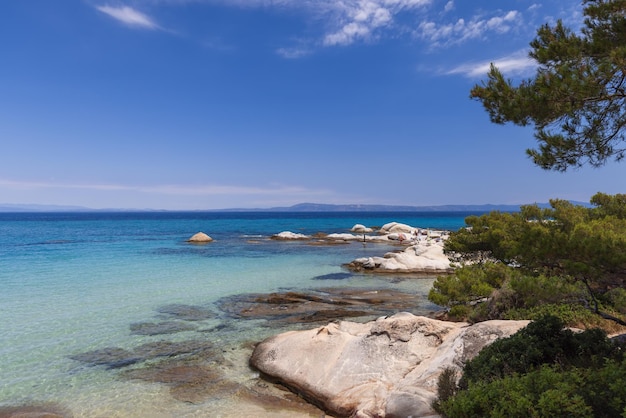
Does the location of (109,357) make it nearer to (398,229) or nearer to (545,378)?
(545,378)

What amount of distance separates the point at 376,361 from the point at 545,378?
5001mm

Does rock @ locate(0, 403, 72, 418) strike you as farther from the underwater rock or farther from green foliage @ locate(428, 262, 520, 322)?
green foliage @ locate(428, 262, 520, 322)

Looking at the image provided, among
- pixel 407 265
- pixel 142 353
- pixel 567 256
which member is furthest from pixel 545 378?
pixel 407 265

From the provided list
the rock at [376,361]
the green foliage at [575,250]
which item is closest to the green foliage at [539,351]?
the rock at [376,361]

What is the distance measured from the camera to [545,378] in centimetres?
643

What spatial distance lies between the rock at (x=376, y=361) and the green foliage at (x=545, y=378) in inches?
47.9

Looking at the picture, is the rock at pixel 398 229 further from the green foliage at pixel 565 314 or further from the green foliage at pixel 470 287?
the green foliage at pixel 565 314

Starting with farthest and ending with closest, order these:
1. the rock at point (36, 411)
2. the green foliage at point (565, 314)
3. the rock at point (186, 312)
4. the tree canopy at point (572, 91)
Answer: the rock at point (186, 312), the green foliage at point (565, 314), the rock at point (36, 411), the tree canopy at point (572, 91)

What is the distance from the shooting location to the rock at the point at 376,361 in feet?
29.7

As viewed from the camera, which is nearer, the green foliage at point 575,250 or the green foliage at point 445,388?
the green foliage at point 575,250

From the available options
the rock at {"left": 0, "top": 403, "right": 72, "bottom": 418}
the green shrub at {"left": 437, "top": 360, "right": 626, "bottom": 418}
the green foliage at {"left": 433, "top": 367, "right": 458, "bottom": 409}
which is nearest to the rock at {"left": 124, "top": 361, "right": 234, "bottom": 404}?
the rock at {"left": 0, "top": 403, "right": 72, "bottom": 418}

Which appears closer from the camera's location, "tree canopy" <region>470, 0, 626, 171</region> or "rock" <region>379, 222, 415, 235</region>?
"tree canopy" <region>470, 0, 626, 171</region>

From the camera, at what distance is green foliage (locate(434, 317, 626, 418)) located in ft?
18.5

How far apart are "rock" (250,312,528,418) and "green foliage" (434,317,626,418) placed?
1.22 m
